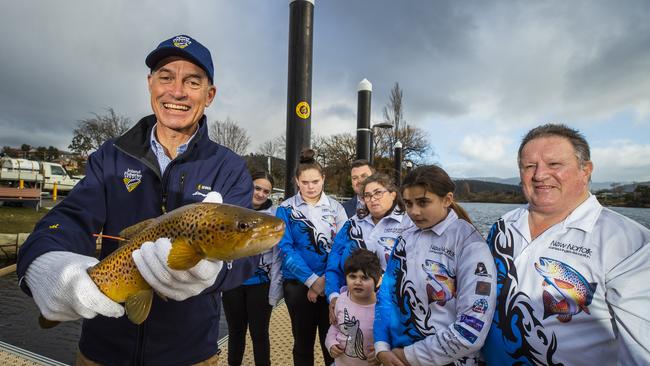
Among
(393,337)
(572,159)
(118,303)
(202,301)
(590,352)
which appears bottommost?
(393,337)

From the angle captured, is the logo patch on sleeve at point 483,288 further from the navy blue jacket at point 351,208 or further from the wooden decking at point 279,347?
the navy blue jacket at point 351,208

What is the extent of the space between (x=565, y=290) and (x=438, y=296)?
28.8 inches

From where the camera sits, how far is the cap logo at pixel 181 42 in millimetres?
1995

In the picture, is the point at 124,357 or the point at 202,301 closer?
the point at 124,357

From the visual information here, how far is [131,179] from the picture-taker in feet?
6.47

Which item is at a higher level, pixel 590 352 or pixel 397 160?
pixel 397 160

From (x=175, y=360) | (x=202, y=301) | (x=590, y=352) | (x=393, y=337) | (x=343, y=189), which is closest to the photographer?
(x=590, y=352)

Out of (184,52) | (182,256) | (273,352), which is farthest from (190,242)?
(273,352)

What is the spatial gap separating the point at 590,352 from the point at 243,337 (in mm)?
3338

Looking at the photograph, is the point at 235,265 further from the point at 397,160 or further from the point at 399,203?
the point at 397,160

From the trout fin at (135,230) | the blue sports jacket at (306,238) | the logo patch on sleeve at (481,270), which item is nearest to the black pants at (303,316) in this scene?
the blue sports jacket at (306,238)

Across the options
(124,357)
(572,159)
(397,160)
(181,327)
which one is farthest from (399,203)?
(397,160)

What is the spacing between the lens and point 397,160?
18359 millimetres

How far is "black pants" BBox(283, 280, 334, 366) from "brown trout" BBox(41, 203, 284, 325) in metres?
2.28
